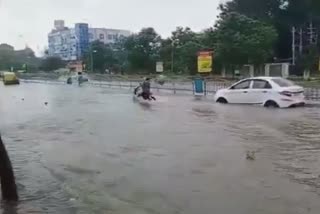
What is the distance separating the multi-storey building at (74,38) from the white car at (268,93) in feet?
250

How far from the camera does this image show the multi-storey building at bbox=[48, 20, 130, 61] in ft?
351

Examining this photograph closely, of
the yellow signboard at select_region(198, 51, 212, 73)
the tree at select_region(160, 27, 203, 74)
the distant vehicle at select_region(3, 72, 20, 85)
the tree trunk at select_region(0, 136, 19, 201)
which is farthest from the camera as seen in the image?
the distant vehicle at select_region(3, 72, 20, 85)

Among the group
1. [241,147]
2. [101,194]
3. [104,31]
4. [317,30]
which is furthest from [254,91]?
[104,31]

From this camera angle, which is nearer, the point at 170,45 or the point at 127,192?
the point at 127,192

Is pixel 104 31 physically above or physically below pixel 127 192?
above

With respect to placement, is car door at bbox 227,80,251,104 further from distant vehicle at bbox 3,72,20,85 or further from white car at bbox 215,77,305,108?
distant vehicle at bbox 3,72,20,85

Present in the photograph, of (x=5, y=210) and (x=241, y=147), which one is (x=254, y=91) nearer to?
(x=241, y=147)

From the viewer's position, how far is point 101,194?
7.74 m

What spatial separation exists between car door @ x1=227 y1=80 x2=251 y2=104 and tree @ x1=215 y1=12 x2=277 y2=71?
96.8ft

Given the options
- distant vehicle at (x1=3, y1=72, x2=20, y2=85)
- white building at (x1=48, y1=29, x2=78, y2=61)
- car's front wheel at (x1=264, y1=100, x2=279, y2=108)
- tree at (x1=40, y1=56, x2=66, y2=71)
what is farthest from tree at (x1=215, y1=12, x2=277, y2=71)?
tree at (x1=40, y1=56, x2=66, y2=71)

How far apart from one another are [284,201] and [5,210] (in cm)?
359

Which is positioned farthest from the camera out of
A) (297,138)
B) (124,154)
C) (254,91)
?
(254,91)

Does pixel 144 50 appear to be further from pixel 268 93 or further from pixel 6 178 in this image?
pixel 6 178

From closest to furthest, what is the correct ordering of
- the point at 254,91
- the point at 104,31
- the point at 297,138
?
the point at 297,138, the point at 254,91, the point at 104,31
